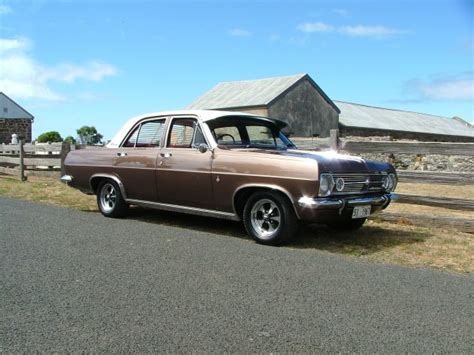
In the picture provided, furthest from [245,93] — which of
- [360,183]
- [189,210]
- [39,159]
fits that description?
[360,183]

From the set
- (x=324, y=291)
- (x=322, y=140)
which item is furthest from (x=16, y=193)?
(x=324, y=291)

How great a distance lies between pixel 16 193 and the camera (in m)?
11.4

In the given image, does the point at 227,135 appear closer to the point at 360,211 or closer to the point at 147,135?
the point at 147,135

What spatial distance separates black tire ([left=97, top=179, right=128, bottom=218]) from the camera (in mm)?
7888

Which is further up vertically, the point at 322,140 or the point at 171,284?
the point at 322,140

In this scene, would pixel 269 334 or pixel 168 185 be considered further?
pixel 168 185

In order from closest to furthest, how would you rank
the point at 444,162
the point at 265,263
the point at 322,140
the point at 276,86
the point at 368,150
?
the point at 265,263 < the point at 368,150 < the point at 322,140 < the point at 444,162 < the point at 276,86

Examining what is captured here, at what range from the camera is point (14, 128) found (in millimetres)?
48031

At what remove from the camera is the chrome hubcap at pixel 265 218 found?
6043 millimetres

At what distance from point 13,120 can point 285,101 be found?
29397 millimetres

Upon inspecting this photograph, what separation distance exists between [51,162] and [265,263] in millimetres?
10827

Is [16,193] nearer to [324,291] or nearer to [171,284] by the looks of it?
[171,284]

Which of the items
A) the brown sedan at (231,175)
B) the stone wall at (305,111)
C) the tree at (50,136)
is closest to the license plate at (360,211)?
the brown sedan at (231,175)

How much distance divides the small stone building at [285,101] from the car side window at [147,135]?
904 inches
